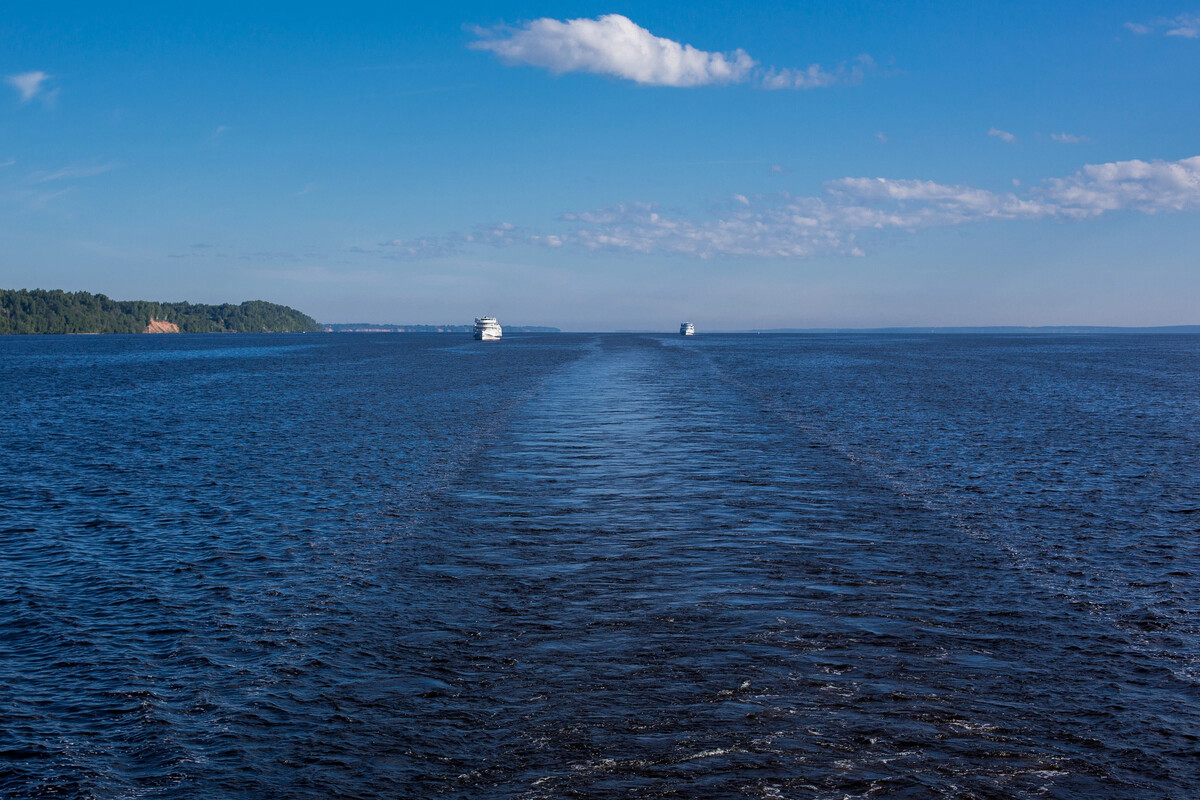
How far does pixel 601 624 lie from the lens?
46.9ft

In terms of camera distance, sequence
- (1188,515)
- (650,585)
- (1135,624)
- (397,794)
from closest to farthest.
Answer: (397,794), (1135,624), (650,585), (1188,515)

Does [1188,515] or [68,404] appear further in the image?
[68,404]

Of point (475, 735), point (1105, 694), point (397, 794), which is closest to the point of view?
point (397, 794)

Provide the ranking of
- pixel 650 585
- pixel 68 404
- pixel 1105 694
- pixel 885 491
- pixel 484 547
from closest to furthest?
pixel 1105 694 → pixel 650 585 → pixel 484 547 → pixel 885 491 → pixel 68 404

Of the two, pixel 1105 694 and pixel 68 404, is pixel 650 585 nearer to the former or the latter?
pixel 1105 694

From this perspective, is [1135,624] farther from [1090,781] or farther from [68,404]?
[68,404]

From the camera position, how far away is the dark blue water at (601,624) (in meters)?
9.93

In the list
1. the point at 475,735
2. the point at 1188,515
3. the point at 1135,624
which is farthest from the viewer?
the point at 1188,515

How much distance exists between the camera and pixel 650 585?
16.4 meters

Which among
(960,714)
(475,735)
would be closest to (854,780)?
(960,714)

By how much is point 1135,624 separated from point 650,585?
27.0 ft

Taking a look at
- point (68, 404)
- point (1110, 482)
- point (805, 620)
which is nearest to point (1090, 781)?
point (805, 620)

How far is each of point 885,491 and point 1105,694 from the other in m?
14.9

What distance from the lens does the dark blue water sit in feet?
32.6
